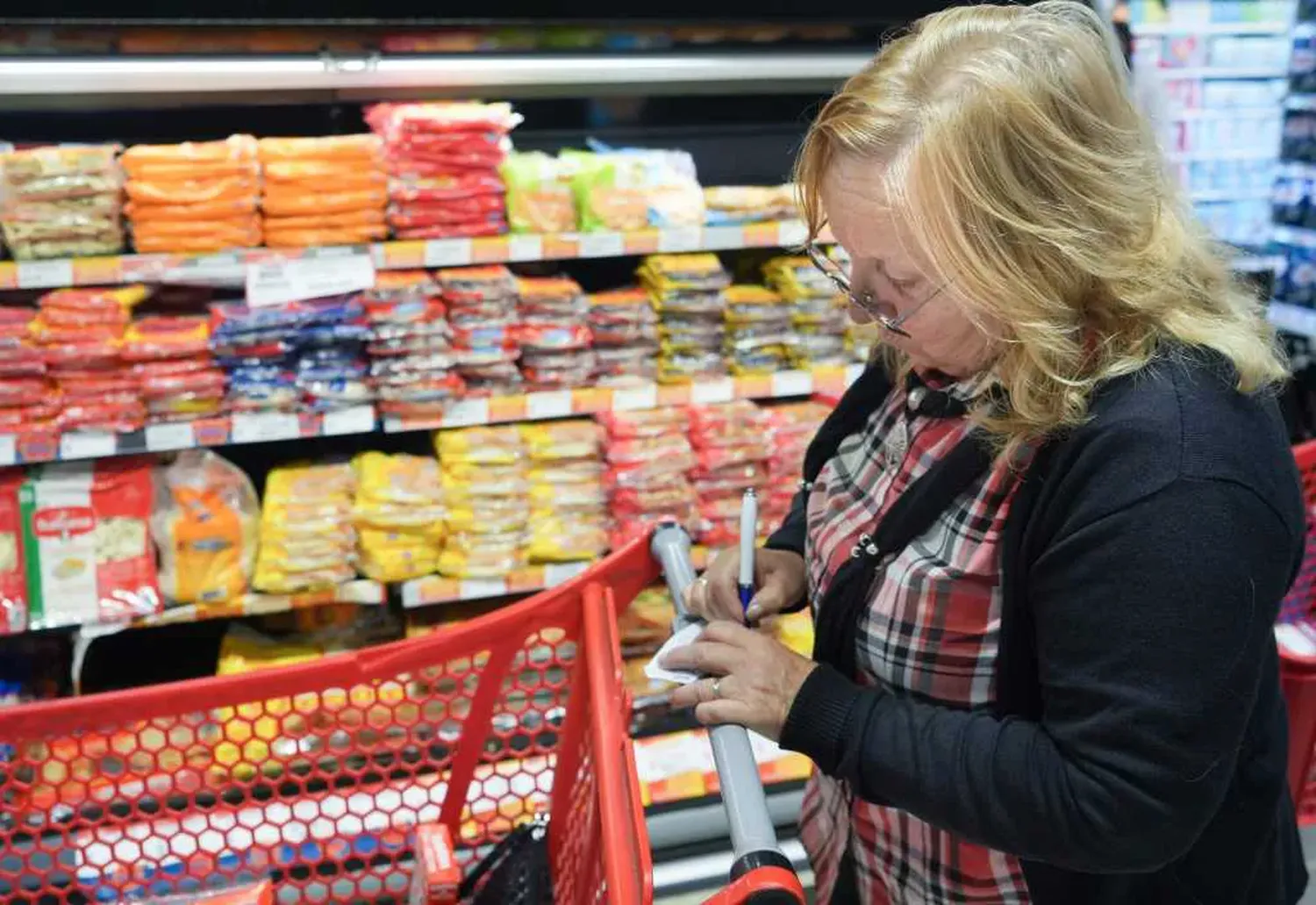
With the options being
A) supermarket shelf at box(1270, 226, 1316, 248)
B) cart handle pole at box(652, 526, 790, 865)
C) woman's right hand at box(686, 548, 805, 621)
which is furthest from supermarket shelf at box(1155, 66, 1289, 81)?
cart handle pole at box(652, 526, 790, 865)

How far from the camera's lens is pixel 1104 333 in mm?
1096

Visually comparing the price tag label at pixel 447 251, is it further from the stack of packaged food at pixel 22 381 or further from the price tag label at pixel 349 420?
the stack of packaged food at pixel 22 381

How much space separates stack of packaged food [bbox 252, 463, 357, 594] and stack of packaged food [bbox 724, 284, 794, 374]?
1.05 m

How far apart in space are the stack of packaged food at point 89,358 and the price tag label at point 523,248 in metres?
0.87

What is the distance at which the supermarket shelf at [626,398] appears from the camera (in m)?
2.88

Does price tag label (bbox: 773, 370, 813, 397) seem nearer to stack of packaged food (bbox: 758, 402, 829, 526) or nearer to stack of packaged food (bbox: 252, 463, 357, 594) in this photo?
stack of packaged food (bbox: 758, 402, 829, 526)

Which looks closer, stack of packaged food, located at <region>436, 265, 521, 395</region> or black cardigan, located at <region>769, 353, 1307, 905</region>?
black cardigan, located at <region>769, 353, 1307, 905</region>

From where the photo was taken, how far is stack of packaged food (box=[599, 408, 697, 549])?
303cm

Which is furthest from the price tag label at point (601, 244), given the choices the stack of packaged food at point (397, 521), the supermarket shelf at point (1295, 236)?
the supermarket shelf at point (1295, 236)

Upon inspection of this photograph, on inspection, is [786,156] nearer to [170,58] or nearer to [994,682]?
[170,58]

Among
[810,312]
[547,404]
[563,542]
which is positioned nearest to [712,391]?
[810,312]

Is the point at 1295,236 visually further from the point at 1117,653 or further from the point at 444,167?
the point at 1117,653

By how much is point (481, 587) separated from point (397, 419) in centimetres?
47

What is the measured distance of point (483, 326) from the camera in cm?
289
